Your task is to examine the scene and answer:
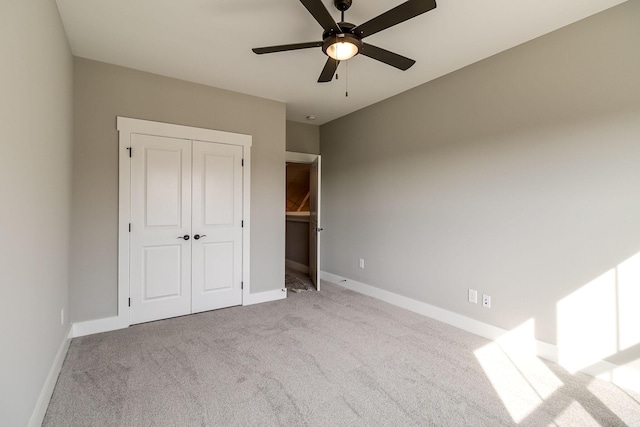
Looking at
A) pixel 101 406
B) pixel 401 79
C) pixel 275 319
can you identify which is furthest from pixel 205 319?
pixel 401 79

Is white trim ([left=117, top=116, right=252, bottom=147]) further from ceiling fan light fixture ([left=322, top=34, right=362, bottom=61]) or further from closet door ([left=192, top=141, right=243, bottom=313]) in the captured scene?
ceiling fan light fixture ([left=322, top=34, right=362, bottom=61])

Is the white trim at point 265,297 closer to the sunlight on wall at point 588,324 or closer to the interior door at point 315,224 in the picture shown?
the interior door at point 315,224

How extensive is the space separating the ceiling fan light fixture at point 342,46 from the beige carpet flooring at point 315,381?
2.25 m

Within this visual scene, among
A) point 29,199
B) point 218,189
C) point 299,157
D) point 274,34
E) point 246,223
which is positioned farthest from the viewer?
point 299,157

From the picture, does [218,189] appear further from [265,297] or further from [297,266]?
[297,266]

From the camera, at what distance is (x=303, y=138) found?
5102 millimetres

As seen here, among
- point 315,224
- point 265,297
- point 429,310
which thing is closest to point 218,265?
point 265,297

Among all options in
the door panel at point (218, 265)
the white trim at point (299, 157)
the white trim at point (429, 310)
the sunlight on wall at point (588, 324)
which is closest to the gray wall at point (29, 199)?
the door panel at point (218, 265)

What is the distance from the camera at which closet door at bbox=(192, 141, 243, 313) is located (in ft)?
11.6

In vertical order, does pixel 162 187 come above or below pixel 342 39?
below

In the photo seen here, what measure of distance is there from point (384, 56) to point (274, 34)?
1010 millimetres

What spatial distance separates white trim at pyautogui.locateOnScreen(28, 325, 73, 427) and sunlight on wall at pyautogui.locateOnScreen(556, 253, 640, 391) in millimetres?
3579

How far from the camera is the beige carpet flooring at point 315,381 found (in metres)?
1.81


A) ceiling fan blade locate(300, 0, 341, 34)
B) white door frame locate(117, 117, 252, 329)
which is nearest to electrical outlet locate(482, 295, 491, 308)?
ceiling fan blade locate(300, 0, 341, 34)
